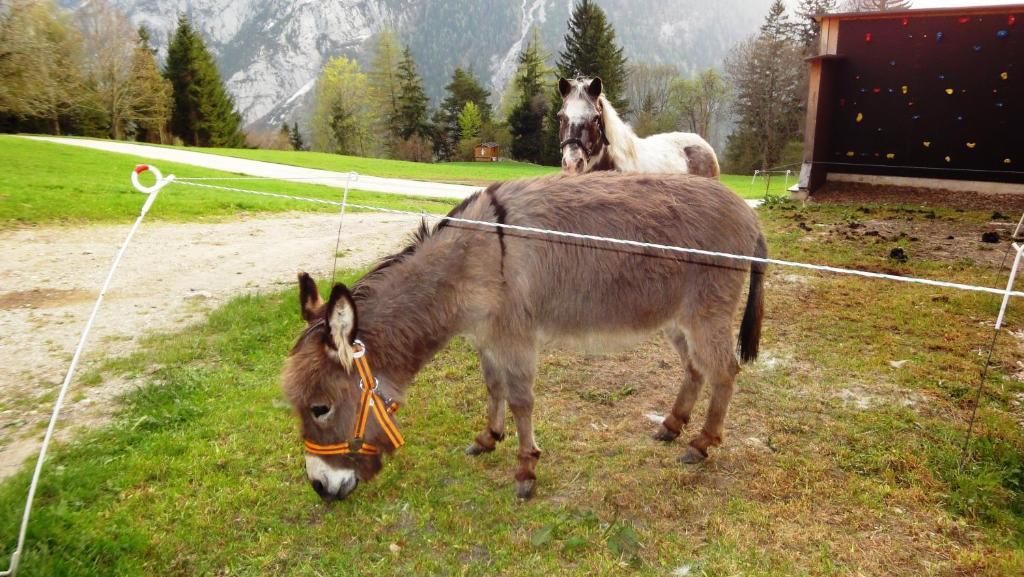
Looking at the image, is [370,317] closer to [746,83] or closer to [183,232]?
[183,232]

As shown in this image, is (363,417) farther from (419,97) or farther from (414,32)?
(414,32)

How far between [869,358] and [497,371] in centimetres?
413

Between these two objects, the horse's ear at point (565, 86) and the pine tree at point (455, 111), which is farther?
the pine tree at point (455, 111)

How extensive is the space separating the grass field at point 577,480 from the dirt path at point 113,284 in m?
0.51

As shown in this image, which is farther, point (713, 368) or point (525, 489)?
point (713, 368)

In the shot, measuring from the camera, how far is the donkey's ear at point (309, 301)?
3055 mm

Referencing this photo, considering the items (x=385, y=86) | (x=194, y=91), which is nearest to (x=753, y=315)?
(x=194, y=91)

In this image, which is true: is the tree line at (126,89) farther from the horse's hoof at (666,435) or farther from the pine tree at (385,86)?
the horse's hoof at (666,435)

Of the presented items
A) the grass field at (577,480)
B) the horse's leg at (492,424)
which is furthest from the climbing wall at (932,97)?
the horse's leg at (492,424)

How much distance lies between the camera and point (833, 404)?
182 inches

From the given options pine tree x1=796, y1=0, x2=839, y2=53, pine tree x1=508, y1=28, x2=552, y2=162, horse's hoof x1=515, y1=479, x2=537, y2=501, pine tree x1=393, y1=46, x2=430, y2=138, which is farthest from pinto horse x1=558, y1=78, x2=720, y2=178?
pine tree x1=393, y1=46, x2=430, y2=138

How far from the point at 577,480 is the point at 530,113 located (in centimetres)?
4676

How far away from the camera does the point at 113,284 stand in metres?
7.29

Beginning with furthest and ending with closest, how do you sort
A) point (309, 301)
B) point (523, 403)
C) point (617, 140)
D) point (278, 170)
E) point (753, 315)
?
point (278, 170) < point (617, 140) < point (753, 315) < point (523, 403) < point (309, 301)
